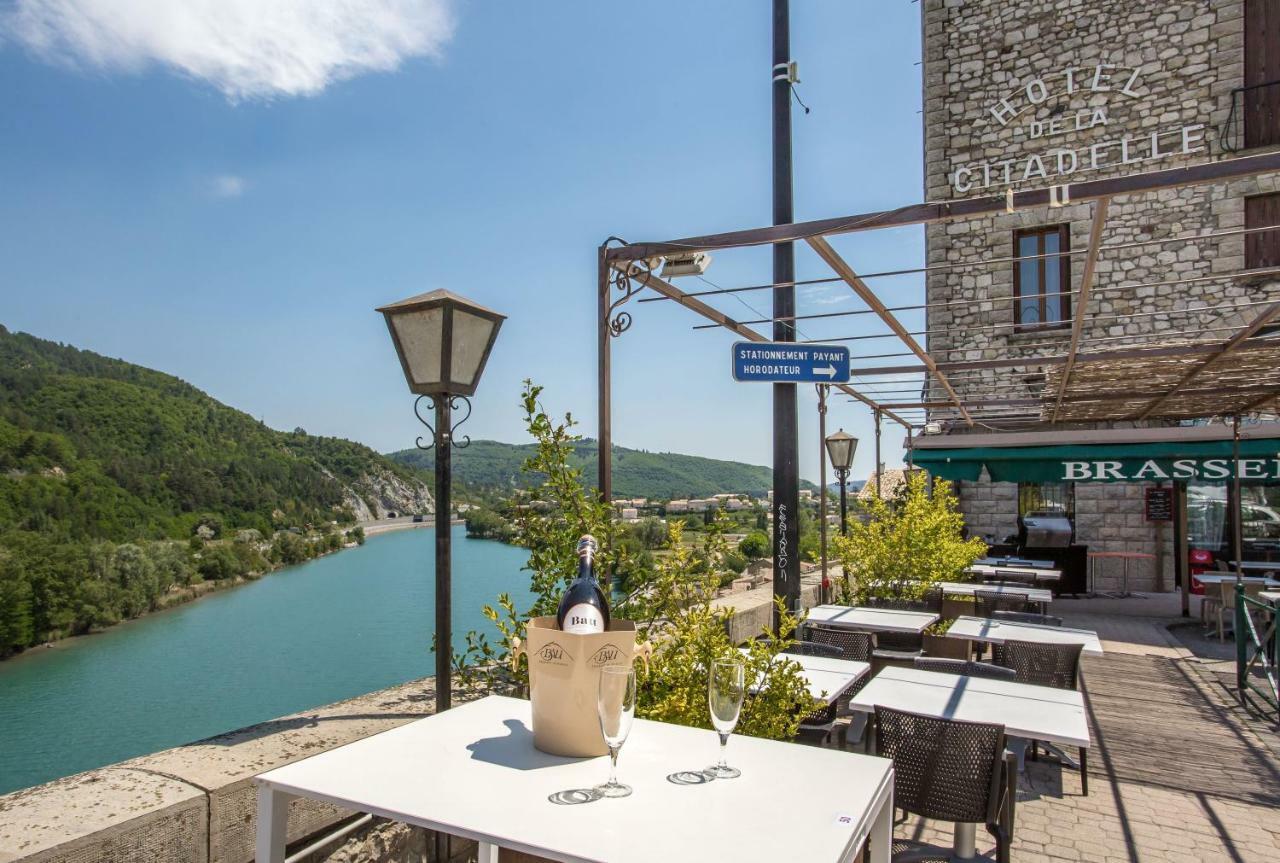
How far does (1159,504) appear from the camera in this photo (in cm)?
1282

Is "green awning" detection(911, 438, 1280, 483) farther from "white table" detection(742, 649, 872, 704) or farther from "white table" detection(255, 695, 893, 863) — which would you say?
"white table" detection(255, 695, 893, 863)

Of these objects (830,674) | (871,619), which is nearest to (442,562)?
(830,674)

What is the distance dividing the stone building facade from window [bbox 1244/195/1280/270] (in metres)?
0.05

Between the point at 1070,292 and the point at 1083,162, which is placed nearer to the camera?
the point at 1070,292

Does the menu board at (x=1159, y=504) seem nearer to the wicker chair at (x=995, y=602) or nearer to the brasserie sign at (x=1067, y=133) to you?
the brasserie sign at (x=1067, y=133)

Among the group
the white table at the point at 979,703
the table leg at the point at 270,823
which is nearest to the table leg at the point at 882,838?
the table leg at the point at 270,823

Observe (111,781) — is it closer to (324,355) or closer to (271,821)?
(271,821)

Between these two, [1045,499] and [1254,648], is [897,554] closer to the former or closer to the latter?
[1254,648]

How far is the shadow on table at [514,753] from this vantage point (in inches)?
67.4

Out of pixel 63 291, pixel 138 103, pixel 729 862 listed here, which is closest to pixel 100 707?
pixel 138 103

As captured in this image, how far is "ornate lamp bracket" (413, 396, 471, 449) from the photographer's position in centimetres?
297

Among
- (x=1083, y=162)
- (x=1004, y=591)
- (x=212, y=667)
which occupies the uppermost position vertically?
(x=1083, y=162)

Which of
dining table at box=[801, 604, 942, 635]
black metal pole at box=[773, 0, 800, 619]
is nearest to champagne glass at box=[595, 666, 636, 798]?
black metal pole at box=[773, 0, 800, 619]

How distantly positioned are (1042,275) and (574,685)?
1431 cm
